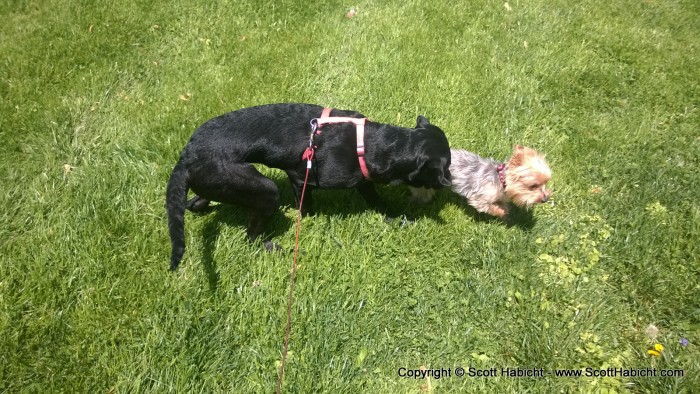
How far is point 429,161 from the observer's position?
338cm

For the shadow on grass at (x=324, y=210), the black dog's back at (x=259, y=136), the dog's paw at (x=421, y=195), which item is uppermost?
the black dog's back at (x=259, y=136)

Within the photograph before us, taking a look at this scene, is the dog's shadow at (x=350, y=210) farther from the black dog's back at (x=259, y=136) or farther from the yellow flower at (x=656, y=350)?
A: the yellow flower at (x=656, y=350)

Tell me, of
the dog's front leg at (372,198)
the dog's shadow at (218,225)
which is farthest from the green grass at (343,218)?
the dog's front leg at (372,198)

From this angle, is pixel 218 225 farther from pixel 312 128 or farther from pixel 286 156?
pixel 312 128

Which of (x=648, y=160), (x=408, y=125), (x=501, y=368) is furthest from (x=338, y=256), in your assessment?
(x=648, y=160)

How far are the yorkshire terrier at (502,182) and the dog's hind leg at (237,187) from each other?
5.04ft

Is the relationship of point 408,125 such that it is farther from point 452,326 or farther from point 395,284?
point 452,326

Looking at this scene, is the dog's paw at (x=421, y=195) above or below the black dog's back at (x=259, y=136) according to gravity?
below

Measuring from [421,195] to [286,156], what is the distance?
1517 millimetres

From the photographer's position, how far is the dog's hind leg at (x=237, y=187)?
10.0ft

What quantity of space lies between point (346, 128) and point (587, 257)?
2.53m

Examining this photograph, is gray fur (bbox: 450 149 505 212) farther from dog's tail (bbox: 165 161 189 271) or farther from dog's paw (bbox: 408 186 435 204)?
dog's tail (bbox: 165 161 189 271)

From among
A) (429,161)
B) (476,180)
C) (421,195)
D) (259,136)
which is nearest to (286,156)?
(259,136)

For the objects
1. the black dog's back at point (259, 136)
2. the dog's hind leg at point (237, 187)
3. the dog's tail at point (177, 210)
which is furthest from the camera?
the black dog's back at point (259, 136)
